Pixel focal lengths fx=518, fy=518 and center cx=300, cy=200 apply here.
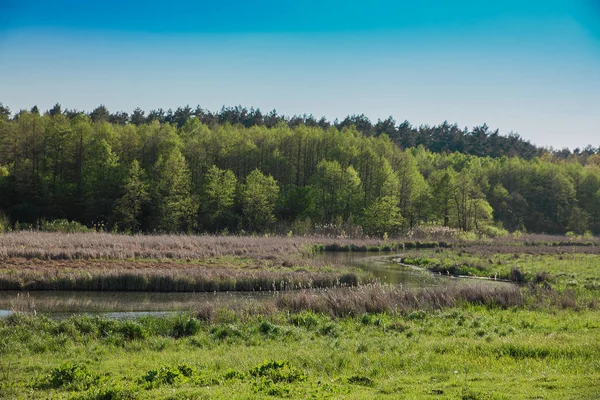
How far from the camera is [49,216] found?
244 ft

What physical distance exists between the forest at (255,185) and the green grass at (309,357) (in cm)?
4759

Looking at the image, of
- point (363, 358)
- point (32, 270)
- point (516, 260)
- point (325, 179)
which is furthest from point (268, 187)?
point (363, 358)

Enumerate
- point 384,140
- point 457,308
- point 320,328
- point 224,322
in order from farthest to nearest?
point 384,140
point 457,308
point 224,322
point 320,328

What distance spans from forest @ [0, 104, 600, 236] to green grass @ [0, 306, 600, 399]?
156ft

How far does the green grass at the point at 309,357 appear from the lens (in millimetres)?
9961

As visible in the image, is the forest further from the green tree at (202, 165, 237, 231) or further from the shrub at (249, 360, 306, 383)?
the shrub at (249, 360, 306, 383)

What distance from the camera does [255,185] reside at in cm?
7638

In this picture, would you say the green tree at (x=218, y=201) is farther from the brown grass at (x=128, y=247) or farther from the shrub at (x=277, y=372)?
the shrub at (x=277, y=372)

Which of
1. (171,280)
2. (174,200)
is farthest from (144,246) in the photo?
(174,200)

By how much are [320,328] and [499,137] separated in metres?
166

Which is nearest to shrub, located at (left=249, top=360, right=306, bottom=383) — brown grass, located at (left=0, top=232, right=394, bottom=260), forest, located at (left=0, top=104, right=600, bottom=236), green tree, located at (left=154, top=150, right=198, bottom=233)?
brown grass, located at (left=0, top=232, right=394, bottom=260)

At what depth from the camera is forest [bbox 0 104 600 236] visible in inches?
2931

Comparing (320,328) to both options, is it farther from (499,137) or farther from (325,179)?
(499,137)

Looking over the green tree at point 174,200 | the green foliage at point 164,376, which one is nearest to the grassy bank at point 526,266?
the green foliage at point 164,376
